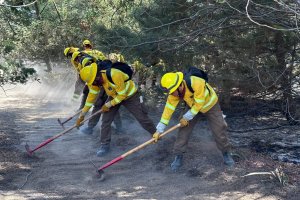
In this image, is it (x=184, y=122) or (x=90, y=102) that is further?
(x=90, y=102)

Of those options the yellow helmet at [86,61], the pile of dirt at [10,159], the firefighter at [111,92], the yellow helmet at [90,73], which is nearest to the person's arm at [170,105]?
the firefighter at [111,92]

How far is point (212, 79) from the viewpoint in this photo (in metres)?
8.58

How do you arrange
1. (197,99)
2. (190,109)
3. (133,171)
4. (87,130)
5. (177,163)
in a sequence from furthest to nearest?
(87,130) → (133,171) → (177,163) → (190,109) → (197,99)

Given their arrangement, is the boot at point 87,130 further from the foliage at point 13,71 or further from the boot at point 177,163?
the boot at point 177,163

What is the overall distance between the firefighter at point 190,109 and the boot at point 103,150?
4.99 ft

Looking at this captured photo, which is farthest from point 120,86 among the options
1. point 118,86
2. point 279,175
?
point 279,175

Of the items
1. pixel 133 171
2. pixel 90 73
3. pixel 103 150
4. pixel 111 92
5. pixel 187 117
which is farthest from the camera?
pixel 103 150

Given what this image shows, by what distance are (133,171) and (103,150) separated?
110 centimetres

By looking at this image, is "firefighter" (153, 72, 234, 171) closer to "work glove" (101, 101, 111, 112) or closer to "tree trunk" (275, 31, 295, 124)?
"work glove" (101, 101, 111, 112)

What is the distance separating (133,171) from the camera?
6.53 m

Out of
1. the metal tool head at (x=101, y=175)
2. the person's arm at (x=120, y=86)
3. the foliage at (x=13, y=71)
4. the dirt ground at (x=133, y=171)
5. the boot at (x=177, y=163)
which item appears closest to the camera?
the dirt ground at (x=133, y=171)

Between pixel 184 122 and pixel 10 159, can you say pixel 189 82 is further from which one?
pixel 10 159

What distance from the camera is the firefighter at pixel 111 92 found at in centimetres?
699

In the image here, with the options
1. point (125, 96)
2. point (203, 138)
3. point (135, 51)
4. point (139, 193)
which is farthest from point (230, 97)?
point (139, 193)
